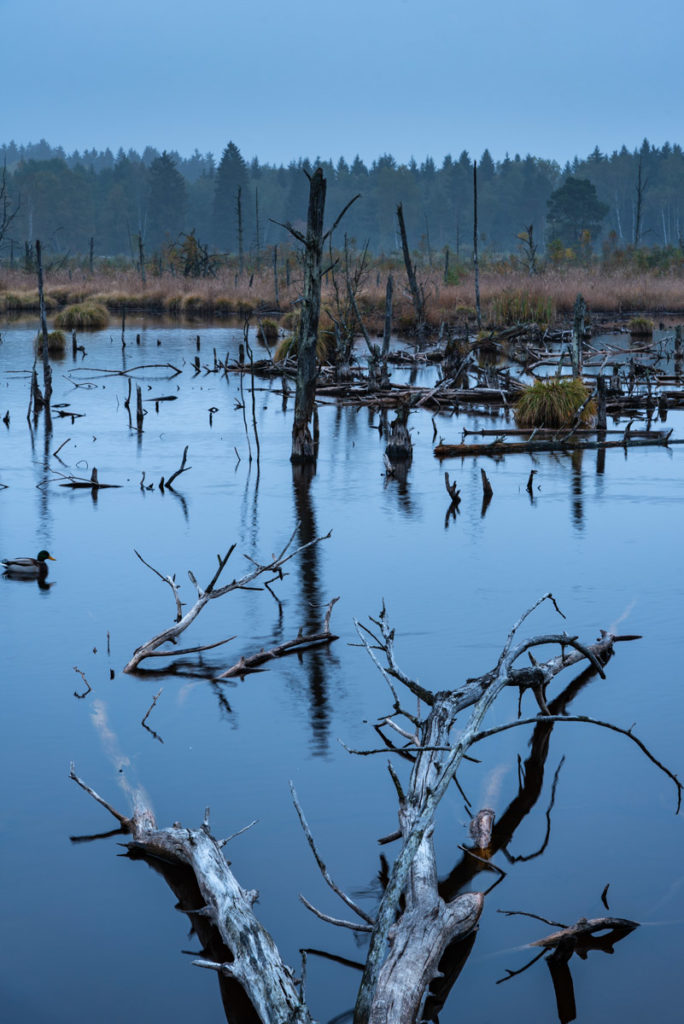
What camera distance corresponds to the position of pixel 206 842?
17.5ft

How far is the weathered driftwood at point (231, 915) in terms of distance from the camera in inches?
167

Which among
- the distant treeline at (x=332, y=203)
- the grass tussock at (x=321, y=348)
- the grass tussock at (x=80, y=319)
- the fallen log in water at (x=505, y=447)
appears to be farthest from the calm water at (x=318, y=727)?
the distant treeline at (x=332, y=203)

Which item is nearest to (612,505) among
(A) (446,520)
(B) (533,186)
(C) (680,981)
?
(A) (446,520)

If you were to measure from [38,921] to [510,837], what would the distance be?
242 cm

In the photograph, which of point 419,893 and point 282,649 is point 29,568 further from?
point 419,893

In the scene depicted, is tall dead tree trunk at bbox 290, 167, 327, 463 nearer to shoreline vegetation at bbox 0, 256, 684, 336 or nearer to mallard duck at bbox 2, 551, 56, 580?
mallard duck at bbox 2, 551, 56, 580

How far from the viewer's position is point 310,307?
49.7ft

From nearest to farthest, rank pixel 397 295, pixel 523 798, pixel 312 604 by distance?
1. pixel 523 798
2. pixel 312 604
3. pixel 397 295

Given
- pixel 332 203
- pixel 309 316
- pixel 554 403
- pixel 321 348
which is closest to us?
pixel 309 316

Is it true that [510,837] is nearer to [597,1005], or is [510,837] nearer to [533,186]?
[597,1005]

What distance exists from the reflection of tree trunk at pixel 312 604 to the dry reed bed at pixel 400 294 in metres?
24.9

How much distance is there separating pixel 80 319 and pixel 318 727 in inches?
1563

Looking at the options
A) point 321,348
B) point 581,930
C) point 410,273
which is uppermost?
point 410,273

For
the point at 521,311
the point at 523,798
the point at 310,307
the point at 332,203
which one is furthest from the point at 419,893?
the point at 332,203
